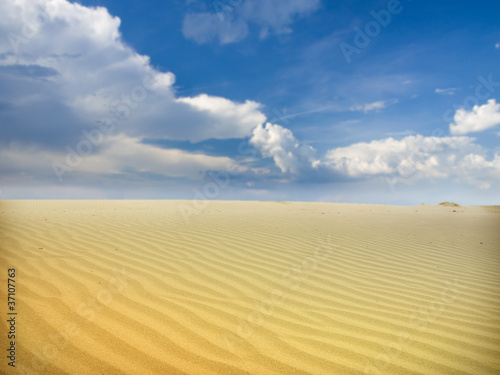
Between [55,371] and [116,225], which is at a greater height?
[116,225]

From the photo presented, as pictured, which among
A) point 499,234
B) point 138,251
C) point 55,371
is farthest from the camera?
point 499,234

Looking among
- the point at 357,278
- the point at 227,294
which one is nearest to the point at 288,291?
the point at 227,294

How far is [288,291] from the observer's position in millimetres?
3768

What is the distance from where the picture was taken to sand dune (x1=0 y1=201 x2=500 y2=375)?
2410 millimetres

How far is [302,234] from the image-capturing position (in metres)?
7.43

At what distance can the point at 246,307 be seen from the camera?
3.27m

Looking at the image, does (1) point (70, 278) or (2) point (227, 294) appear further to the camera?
(1) point (70, 278)

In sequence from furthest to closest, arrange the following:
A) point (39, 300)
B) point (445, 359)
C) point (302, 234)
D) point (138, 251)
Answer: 1. point (302, 234)
2. point (138, 251)
3. point (39, 300)
4. point (445, 359)

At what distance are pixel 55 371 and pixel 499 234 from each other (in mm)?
10632

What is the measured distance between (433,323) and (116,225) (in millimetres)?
7168

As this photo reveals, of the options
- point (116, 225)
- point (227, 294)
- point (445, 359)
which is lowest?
point (445, 359)

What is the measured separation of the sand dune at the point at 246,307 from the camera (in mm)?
2410

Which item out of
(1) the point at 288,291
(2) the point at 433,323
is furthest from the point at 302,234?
(2) the point at 433,323

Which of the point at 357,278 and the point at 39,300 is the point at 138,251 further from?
the point at 357,278
